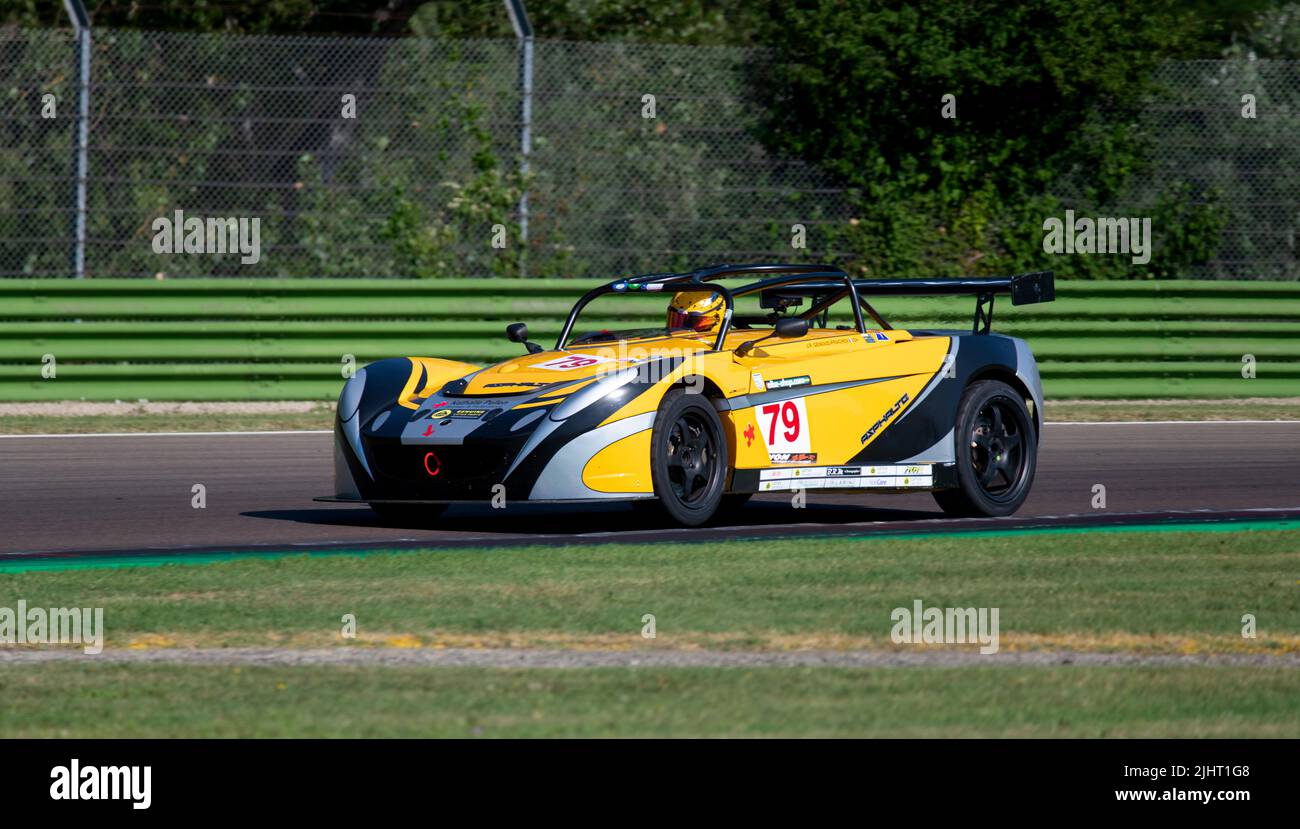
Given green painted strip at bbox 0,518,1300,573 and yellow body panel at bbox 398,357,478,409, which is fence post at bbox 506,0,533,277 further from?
green painted strip at bbox 0,518,1300,573

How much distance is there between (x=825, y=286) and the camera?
10742 mm

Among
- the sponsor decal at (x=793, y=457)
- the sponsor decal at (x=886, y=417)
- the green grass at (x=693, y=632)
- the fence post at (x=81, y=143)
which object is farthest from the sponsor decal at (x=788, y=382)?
the fence post at (x=81, y=143)

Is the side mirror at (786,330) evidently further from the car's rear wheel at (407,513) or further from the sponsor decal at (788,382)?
the car's rear wheel at (407,513)

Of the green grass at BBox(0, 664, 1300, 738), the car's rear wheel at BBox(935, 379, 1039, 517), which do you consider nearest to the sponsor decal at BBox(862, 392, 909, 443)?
the car's rear wheel at BBox(935, 379, 1039, 517)

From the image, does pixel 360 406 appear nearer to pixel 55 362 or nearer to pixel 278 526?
pixel 278 526

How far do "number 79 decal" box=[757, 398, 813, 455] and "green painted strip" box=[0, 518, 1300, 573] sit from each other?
0.55m

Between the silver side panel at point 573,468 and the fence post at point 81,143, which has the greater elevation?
the fence post at point 81,143

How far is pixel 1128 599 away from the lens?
749 cm

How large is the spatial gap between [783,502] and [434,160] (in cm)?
860

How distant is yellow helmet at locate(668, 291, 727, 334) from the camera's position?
10.3m

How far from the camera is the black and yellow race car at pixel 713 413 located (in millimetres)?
9164

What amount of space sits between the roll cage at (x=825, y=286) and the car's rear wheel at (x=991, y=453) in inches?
17.7

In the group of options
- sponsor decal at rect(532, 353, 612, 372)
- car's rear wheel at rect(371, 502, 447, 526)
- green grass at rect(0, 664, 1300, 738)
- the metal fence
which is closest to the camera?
green grass at rect(0, 664, 1300, 738)

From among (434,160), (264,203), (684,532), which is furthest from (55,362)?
(684,532)
